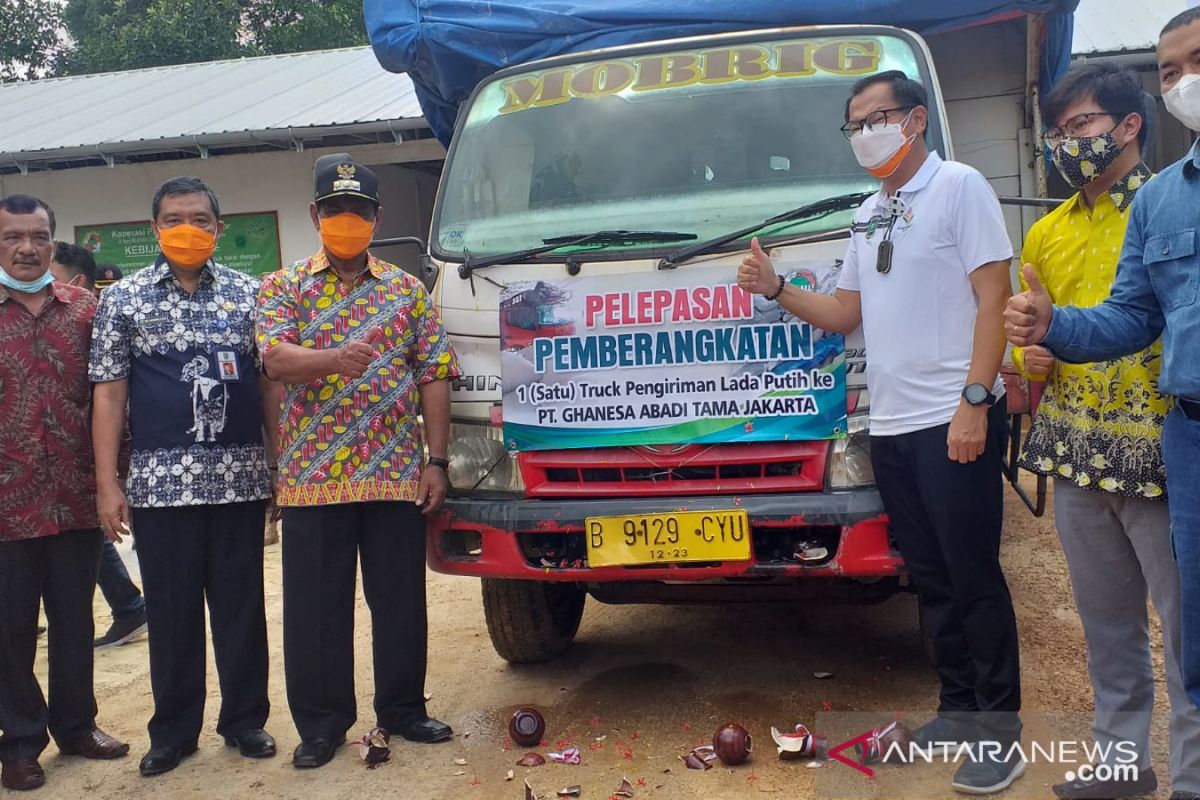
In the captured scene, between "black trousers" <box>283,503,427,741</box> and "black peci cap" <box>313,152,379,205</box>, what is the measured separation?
41.2 inches

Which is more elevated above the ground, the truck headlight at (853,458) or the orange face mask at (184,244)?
the orange face mask at (184,244)

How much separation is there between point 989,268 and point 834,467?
0.83 m

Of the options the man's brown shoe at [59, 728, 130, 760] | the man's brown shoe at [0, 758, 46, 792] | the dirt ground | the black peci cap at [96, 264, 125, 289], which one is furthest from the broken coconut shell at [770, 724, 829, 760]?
the black peci cap at [96, 264, 125, 289]

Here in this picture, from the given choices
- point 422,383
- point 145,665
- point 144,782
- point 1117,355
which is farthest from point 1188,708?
point 145,665

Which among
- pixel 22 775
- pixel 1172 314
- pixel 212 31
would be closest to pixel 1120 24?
pixel 1172 314

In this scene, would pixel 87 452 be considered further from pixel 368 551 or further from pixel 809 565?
pixel 809 565

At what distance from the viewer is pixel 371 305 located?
3750 millimetres

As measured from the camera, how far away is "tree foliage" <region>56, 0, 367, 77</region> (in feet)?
72.9

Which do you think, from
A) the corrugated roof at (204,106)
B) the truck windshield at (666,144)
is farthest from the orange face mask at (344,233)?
the corrugated roof at (204,106)

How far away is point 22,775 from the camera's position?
3707 mm

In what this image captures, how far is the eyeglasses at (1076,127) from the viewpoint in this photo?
287 cm

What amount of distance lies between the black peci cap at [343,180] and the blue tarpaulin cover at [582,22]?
1.15 meters

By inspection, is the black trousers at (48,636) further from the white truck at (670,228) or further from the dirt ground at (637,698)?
the white truck at (670,228)

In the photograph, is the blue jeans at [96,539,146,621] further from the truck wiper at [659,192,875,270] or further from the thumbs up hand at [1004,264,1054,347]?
the thumbs up hand at [1004,264,1054,347]
